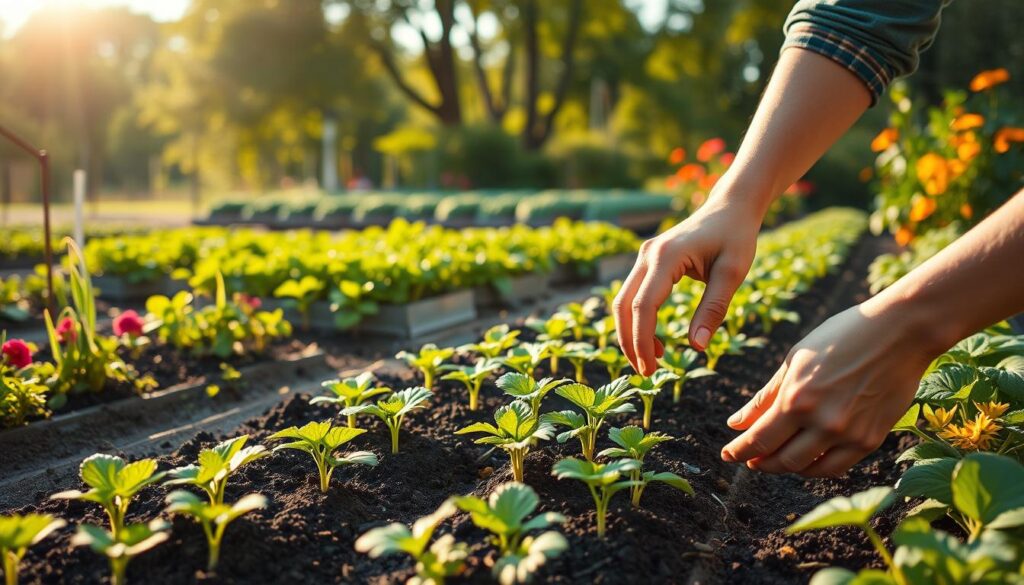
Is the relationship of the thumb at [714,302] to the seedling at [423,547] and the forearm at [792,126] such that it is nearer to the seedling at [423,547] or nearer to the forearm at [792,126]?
the forearm at [792,126]

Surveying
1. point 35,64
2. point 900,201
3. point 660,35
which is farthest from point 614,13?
→ point 35,64

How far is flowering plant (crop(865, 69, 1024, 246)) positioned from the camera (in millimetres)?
5500

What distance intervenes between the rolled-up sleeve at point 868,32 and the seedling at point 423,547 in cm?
111

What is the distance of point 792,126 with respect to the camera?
1.55m

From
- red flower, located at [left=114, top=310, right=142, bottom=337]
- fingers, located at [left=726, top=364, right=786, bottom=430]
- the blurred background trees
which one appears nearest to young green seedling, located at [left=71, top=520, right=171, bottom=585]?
fingers, located at [left=726, top=364, right=786, bottom=430]

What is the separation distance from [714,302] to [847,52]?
0.55 metres

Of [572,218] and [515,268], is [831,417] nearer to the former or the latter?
[515,268]

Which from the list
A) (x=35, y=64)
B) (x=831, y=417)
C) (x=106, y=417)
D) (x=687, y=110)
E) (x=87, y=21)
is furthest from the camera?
(x=87, y=21)

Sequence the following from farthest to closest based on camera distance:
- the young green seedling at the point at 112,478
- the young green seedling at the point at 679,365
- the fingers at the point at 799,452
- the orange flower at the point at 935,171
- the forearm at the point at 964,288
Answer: the orange flower at the point at 935,171 < the young green seedling at the point at 679,365 < the young green seedling at the point at 112,478 < the fingers at the point at 799,452 < the forearm at the point at 964,288

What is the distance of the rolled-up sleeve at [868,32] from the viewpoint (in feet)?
5.18

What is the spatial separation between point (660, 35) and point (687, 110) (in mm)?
4280

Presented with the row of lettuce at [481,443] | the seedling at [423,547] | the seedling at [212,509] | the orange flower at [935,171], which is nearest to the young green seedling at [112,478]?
the row of lettuce at [481,443]

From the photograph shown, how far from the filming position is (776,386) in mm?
1332

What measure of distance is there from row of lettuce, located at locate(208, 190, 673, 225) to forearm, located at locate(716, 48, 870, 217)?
963cm
